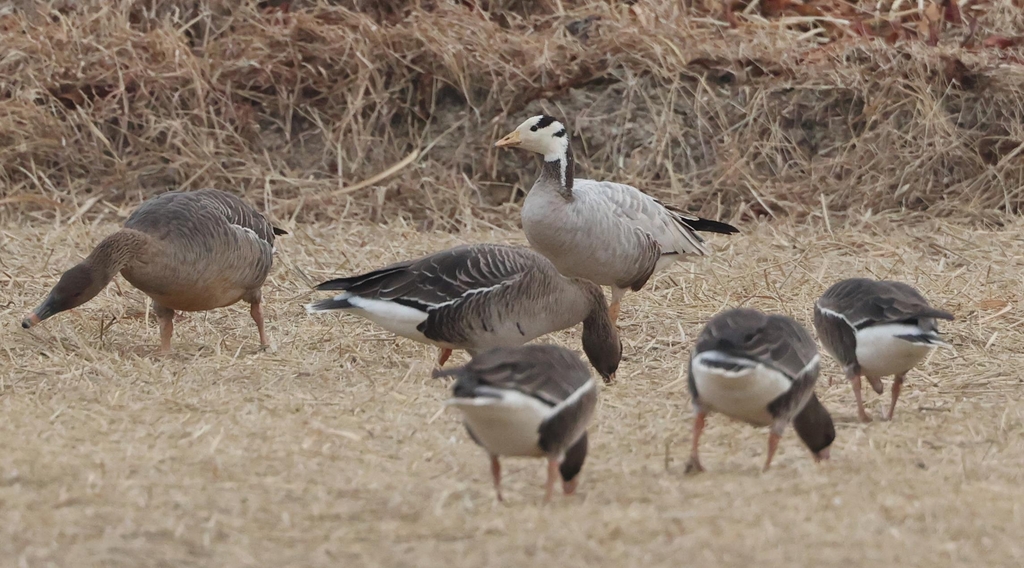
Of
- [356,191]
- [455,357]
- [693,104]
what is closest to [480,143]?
[356,191]

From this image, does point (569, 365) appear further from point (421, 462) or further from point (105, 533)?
point (105, 533)

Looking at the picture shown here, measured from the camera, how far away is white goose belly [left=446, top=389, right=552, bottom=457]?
12.3 feet

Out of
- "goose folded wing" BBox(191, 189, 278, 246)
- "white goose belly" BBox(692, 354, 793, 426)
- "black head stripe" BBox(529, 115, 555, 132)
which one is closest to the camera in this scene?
"white goose belly" BBox(692, 354, 793, 426)

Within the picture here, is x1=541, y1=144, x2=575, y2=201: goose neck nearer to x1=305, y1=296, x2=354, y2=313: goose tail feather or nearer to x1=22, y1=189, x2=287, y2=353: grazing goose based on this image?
x1=22, y1=189, x2=287, y2=353: grazing goose

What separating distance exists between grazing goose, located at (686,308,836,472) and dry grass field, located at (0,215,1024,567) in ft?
0.52

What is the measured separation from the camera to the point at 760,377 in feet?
13.6

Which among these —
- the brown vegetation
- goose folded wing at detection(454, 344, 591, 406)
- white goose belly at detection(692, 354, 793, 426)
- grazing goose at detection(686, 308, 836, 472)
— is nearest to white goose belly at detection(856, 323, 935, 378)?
grazing goose at detection(686, 308, 836, 472)

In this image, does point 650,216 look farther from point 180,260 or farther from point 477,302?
point 180,260

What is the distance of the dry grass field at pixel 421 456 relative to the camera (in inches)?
139

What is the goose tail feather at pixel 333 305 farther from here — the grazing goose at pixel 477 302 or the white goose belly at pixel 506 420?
the white goose belly at pixel 506 420

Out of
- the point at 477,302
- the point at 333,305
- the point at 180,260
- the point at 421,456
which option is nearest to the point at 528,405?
the point at 421,456

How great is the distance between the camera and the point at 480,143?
10.6 metres

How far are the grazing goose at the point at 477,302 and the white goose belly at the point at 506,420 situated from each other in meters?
1.83

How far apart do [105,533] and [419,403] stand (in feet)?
6.73
